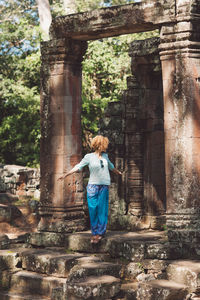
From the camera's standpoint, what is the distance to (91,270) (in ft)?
23.0

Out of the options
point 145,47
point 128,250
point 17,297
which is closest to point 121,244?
point 128,250

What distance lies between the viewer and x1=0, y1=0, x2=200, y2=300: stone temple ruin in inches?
283

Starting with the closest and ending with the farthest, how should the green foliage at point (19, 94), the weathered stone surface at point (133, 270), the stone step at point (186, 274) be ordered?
the stone step at point (186, 274), the weathered stone surface at point (133, 270), the green foliage at point (19, 94)

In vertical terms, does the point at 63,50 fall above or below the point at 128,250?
above

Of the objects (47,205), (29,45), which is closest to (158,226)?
(47,205)

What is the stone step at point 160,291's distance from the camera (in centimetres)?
624

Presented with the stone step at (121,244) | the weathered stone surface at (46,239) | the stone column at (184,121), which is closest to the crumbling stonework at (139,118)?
the stone column at (184,121)

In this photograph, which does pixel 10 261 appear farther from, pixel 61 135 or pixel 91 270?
pixel 61 135

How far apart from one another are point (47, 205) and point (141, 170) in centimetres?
245

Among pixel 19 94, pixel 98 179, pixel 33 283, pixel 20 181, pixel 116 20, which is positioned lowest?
pixel 33 283

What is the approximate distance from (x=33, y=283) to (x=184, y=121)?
3190mm

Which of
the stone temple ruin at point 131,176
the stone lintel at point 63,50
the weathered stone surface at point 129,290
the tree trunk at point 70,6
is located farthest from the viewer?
the tree trunk at point 70,6

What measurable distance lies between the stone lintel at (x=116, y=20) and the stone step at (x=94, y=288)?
12.7 feet

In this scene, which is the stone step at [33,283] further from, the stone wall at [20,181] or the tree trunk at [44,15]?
the tree trunk at [44,15]
